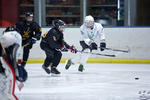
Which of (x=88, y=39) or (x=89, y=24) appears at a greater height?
(x=89, y=24)

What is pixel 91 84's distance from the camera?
291 inches

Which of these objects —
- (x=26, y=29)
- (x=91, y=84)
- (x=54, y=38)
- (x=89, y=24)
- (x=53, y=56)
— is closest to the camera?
(x=91, y=84)

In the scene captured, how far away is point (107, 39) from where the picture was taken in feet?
37.2

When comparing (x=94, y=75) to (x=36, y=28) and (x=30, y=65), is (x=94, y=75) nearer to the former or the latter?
(x=36, y=28)

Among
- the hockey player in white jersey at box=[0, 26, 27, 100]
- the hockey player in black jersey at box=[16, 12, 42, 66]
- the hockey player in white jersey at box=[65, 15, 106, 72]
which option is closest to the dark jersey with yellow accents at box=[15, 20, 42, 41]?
the hockey player in black jersey at box=[16, 12, 42, 66]

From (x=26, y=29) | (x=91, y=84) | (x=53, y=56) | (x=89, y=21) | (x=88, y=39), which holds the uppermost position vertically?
(x=89, y=21)

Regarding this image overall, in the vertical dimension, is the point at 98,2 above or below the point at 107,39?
above

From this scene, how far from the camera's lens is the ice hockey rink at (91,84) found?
594 centimetres

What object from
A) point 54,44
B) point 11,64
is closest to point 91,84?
point 54,44

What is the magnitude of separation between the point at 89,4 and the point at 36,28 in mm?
2772

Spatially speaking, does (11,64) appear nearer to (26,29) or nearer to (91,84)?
(91,84)

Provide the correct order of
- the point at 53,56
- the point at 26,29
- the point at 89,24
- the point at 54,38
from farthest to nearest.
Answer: the point at 89,24 → the point at 26,29 → the point at 53,56 → the point at 54,38

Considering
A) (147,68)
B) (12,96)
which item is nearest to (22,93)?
(12,96)

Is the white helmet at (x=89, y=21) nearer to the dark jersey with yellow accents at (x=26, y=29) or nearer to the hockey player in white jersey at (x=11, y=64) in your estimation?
the dark jersey with yellow accents at (x=26, y=29)
